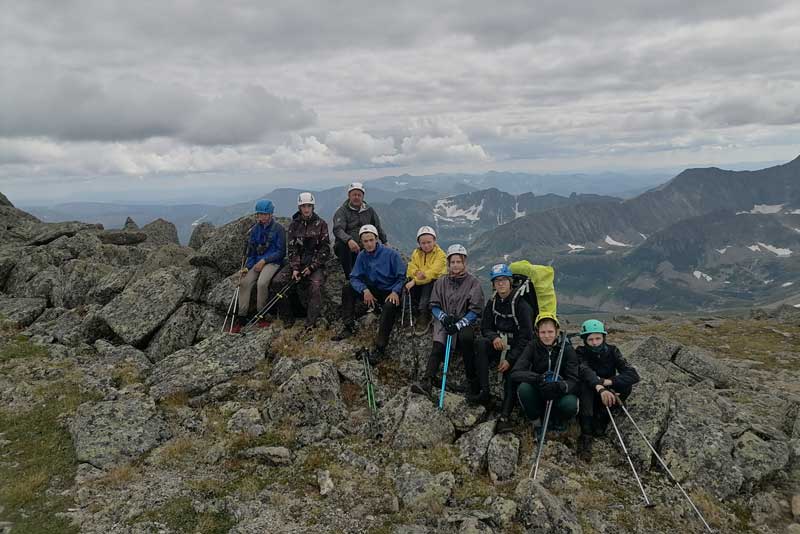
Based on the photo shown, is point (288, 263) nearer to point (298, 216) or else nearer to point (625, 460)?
point (298, 216)

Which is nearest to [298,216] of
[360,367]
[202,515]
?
[360,367]

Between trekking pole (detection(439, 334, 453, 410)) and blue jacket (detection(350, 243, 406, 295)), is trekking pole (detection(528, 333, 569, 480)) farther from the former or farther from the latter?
blue jacket (detection(350, 243, 406, 295))

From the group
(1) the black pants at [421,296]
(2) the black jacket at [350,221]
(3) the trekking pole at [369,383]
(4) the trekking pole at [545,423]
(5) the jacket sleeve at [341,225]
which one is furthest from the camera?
(2) the black jacket at [350,221]

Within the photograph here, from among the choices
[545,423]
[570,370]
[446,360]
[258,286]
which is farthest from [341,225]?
[545,423]

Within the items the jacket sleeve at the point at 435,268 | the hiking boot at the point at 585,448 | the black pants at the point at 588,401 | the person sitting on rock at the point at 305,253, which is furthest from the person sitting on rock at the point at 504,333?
the person sitting on rock at the point at 305,253

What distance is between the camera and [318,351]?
15.2m

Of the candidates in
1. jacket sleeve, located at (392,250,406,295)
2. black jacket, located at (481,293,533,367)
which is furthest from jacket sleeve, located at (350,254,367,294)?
black jacket, located at (481,293,533,367)

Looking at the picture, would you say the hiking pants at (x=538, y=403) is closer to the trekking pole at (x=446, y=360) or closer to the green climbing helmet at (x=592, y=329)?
the green climbing helmet at (x=592, y=329)

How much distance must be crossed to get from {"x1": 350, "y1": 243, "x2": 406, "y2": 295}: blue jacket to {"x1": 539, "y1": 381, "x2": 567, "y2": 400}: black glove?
20.1 ft

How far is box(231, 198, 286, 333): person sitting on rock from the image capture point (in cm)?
1748

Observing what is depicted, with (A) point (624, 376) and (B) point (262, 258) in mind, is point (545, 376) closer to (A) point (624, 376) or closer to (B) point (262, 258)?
(A) point (624, 376)

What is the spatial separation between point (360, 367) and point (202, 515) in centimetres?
656

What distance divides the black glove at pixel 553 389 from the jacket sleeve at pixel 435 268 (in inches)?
203

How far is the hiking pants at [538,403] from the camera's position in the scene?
11211 mm
